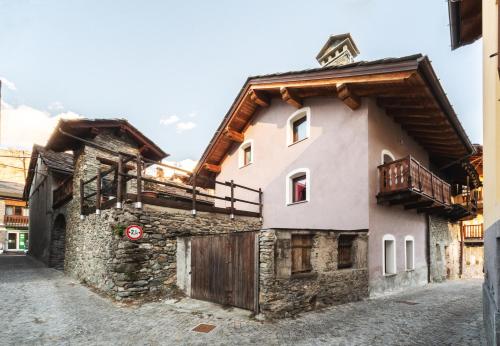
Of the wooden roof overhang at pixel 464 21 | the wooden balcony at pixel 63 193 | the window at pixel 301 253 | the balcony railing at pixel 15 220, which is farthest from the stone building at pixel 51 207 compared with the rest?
the wooden roof overhang at pixel 464 21

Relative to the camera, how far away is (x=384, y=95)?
1031 centimetres

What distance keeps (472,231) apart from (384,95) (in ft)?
51.7

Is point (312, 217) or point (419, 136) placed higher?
point (419, 136)

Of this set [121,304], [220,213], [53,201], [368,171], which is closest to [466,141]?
[368,171]

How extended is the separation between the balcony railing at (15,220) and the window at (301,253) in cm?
3417

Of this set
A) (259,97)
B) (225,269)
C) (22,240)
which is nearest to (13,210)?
(22,240)

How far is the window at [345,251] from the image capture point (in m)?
9.20

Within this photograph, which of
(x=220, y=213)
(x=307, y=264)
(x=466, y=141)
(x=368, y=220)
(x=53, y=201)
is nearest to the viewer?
(x=307, y=264)

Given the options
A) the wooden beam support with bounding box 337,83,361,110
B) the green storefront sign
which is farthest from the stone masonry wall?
the green storefront sign

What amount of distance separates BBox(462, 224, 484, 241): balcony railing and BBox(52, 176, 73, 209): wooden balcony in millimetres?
22625

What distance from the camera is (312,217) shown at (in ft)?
37.9

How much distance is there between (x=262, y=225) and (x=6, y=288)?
891 cm

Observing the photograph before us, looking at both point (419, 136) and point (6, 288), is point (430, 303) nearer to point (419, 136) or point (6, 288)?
point (419, 136)

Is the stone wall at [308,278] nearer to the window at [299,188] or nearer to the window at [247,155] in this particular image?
the window at [299,188]
